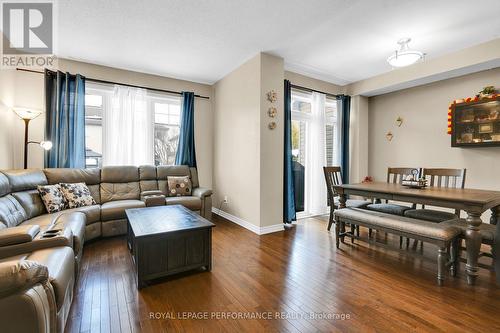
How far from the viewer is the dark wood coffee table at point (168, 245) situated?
2.07 meters

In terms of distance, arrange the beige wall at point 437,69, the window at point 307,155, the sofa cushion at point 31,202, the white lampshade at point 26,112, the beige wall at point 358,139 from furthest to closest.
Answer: the beige wall at point 358,139, the window at point 307,155, the beige wall at point 437,69, the white lampshade at point 26,112, the sofa cushion at point 31,202

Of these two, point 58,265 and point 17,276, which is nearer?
point 17,276

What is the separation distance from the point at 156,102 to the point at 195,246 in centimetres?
Answer: 323

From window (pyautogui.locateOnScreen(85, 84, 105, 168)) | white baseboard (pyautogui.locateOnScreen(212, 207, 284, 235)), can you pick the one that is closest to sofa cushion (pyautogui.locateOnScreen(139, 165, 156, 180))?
window (pyautogui.locateOnScreen(85, 84, 105, 168))

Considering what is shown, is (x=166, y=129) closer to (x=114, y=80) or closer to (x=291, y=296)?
(x=114, y=80)

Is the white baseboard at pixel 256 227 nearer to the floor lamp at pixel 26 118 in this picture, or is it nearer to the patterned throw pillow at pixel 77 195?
the patterned throw pillow at pixel 77 195

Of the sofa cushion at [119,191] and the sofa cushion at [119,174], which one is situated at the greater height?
the sofa cushion at [119,174]

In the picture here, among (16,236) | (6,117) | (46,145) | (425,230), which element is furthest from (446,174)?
(6,117)

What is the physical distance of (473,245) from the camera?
83.8 inches

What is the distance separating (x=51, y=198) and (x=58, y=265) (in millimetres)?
1942

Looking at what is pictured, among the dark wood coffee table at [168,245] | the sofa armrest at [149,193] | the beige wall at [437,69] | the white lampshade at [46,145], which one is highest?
the beige wall at [437,69]

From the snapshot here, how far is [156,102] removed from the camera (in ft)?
14.7

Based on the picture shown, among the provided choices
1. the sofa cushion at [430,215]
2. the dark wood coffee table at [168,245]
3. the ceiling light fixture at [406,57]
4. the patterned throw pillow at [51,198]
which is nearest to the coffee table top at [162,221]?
the dark wood coffee table at [168,245]

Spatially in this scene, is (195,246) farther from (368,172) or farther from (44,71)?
(368,172)
